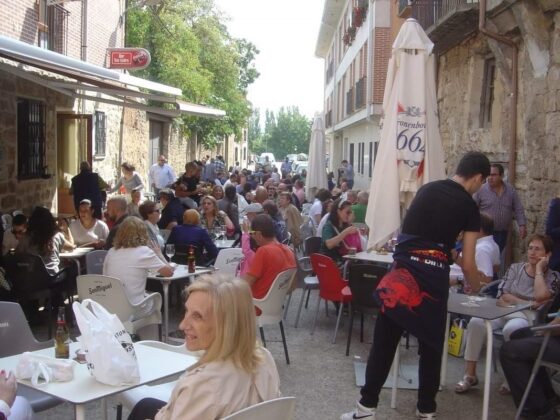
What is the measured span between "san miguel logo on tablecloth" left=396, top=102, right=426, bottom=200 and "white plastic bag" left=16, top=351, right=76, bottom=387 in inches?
149

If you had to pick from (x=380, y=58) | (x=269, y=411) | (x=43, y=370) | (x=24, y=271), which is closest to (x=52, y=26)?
(x=24, y=271)

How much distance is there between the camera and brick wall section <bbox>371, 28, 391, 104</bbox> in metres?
20.4

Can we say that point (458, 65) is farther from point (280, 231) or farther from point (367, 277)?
point (367, 277)

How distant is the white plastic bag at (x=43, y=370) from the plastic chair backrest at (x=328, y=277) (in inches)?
146

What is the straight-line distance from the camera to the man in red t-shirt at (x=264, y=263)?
581 cm

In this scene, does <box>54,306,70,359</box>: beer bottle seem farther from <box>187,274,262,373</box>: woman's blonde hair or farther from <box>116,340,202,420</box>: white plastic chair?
<box>187,274,262,373</box>: woman's blonde hair

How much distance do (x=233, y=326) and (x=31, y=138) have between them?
35.3 feet

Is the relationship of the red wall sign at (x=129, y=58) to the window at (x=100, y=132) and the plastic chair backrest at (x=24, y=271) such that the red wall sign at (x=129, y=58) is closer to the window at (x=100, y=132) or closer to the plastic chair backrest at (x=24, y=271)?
the window at (x=100, y=132)

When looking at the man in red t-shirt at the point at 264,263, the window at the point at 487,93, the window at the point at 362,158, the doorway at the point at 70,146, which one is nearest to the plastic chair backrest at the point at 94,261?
the man in red t-shirt at the point at 264,263

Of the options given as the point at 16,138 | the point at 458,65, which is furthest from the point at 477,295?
the point at 16,138

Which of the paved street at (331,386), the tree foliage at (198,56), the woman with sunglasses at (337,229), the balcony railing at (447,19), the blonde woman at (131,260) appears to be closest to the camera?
the paved street at (331,386)

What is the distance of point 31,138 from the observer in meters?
12.2

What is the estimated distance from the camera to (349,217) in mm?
7648

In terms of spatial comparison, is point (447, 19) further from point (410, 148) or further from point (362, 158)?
point (362, 158)
